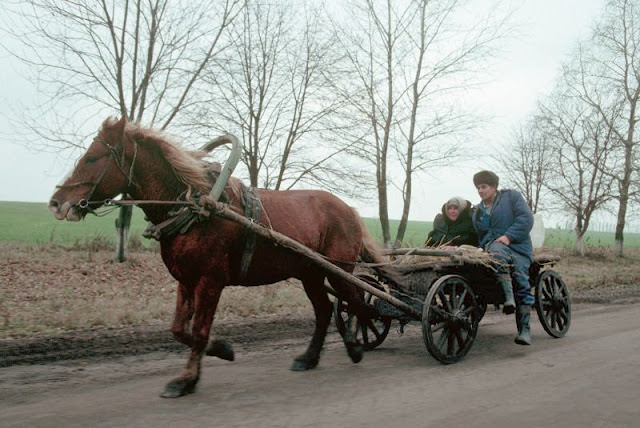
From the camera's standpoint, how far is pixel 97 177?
4.62 meters

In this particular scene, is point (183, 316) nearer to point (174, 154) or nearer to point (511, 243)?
point (174, 154)

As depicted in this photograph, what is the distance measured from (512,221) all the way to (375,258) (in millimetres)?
1725

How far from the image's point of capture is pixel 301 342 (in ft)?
23.0

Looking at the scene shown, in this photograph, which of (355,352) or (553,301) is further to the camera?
(553,301)

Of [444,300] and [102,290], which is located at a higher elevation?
[444,300]

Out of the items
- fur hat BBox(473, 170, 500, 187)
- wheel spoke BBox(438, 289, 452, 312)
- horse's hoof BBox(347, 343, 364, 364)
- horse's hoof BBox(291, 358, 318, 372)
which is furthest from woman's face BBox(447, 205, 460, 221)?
horse's hoof BBox(291, 358, 318, 372)

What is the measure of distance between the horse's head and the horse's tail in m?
2.60

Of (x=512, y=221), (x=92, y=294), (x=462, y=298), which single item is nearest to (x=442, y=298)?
(x=462, y=298)

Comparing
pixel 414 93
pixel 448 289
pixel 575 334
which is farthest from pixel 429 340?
pixel 414 93

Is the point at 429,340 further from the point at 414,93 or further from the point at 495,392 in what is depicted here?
the point at 414,93

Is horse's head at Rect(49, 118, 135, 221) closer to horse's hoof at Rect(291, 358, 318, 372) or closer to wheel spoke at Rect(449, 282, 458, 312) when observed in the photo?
horse's hoof at Rect(291, 358, 318, 372)

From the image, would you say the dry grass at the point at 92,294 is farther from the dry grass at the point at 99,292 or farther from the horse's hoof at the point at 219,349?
the horse's hoof at the point at 219,349

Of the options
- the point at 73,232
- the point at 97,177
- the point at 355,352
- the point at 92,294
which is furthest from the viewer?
the point at 73,232

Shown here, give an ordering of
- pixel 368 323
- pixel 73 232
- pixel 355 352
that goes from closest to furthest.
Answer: pixel 355 352 → pixel 368 323 → pixel 73 232
